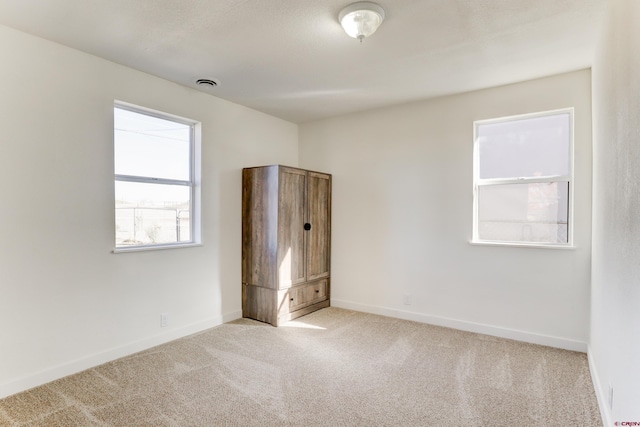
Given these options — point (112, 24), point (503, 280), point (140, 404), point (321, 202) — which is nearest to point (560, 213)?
point (503, 280)

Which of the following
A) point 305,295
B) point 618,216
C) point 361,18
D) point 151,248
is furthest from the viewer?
point 305,295

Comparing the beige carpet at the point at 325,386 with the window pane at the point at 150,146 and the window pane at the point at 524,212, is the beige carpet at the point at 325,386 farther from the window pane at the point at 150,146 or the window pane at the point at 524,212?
the window pane at the point at 150,146

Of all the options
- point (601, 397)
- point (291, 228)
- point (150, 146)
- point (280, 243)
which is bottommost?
point (601, 397)

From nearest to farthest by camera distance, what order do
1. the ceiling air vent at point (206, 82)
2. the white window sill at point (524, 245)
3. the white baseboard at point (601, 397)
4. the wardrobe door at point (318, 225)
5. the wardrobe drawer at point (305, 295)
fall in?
the white baseboard at point (601, 397)
the white window sill at point (524, 245)
the ceiling air vent at point (206, 82)
the wardrobe drawer at point (305, 295)
the wardrobe door at point (318, 225)

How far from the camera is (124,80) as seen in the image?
9.73 ft

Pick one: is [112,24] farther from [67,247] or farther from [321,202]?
[321,202]

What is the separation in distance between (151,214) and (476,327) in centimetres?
Result: 357

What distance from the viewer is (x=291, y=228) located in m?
3.97

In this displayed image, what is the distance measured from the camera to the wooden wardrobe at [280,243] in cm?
380

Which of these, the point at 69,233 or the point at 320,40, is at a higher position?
the point at 320,40

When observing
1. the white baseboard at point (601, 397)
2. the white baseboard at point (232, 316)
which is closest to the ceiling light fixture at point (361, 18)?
the white baseboard at point (601, 397)

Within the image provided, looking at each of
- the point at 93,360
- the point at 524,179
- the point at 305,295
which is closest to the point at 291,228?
the point at 305,295

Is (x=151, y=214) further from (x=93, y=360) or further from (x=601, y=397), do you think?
(x=601, y=397)

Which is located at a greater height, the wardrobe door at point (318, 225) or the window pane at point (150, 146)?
the window pane at point (150, 146)
